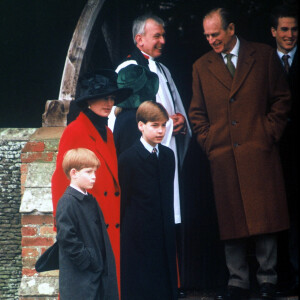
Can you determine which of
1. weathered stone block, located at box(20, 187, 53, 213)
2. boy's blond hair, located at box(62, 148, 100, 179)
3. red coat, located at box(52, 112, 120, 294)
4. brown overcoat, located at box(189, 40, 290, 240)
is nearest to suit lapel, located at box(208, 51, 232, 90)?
brown overcoat, located at box(189, 40, 290, 240)

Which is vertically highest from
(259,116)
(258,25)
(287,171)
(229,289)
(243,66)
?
(258,25)

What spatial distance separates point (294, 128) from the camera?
5.21 metres

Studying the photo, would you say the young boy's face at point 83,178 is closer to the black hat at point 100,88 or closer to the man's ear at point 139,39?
the black hat at point 100,88

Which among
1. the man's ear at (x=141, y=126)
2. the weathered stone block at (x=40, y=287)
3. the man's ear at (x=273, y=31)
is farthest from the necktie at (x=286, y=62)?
the weathered stone block at (x=40, y=287)

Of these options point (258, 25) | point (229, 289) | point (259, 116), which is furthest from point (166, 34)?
point (229, 289)

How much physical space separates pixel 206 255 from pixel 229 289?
2.10ft

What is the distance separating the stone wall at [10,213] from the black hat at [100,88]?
2.42m

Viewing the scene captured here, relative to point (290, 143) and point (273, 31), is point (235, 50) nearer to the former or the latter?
point (273, 31)

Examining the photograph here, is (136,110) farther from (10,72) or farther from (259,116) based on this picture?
(10,72)

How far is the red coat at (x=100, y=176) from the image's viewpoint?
4805 millimetres

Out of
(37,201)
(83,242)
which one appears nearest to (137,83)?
(37,201)

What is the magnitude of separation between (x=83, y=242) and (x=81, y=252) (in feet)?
0.24

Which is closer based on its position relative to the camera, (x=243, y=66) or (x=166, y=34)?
(x=243, y=66)

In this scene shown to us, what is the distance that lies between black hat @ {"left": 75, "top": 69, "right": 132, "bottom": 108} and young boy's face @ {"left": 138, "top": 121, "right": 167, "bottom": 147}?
0.90ft
